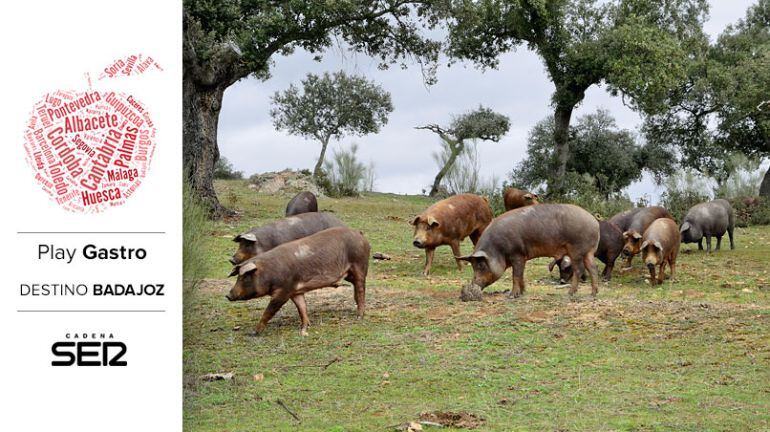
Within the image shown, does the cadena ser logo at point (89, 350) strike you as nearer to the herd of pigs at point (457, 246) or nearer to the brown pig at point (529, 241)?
the herd of pigs at point (457, 246)

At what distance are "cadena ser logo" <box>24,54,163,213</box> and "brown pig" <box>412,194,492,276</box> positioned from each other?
35.2ft

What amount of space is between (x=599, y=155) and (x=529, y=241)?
30540mm

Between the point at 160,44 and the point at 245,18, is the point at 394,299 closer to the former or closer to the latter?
the point at 160,44

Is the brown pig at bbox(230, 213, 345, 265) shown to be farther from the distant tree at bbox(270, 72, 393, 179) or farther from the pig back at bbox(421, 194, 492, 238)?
the distant tree at bbox(270, 72, 393, 179)

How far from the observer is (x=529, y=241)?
1399 centimetres

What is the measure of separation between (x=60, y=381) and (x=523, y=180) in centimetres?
3857

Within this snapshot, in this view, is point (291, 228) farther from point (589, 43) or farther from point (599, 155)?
point (599, 155)

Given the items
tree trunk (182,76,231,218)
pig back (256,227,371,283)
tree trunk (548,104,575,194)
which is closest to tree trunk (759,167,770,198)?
tree trunk (548,104,575,194)

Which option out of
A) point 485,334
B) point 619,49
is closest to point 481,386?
point 485,334

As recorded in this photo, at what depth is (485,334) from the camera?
11648 millimetres

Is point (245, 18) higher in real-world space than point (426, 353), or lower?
higher

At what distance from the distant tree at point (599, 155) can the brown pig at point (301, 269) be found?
31082 mm

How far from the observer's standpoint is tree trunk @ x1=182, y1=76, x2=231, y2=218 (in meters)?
25.2

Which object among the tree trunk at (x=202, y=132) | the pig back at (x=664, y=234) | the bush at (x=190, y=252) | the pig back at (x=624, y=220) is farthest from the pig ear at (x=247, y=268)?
the tree trunk at (x=202, y=132)
